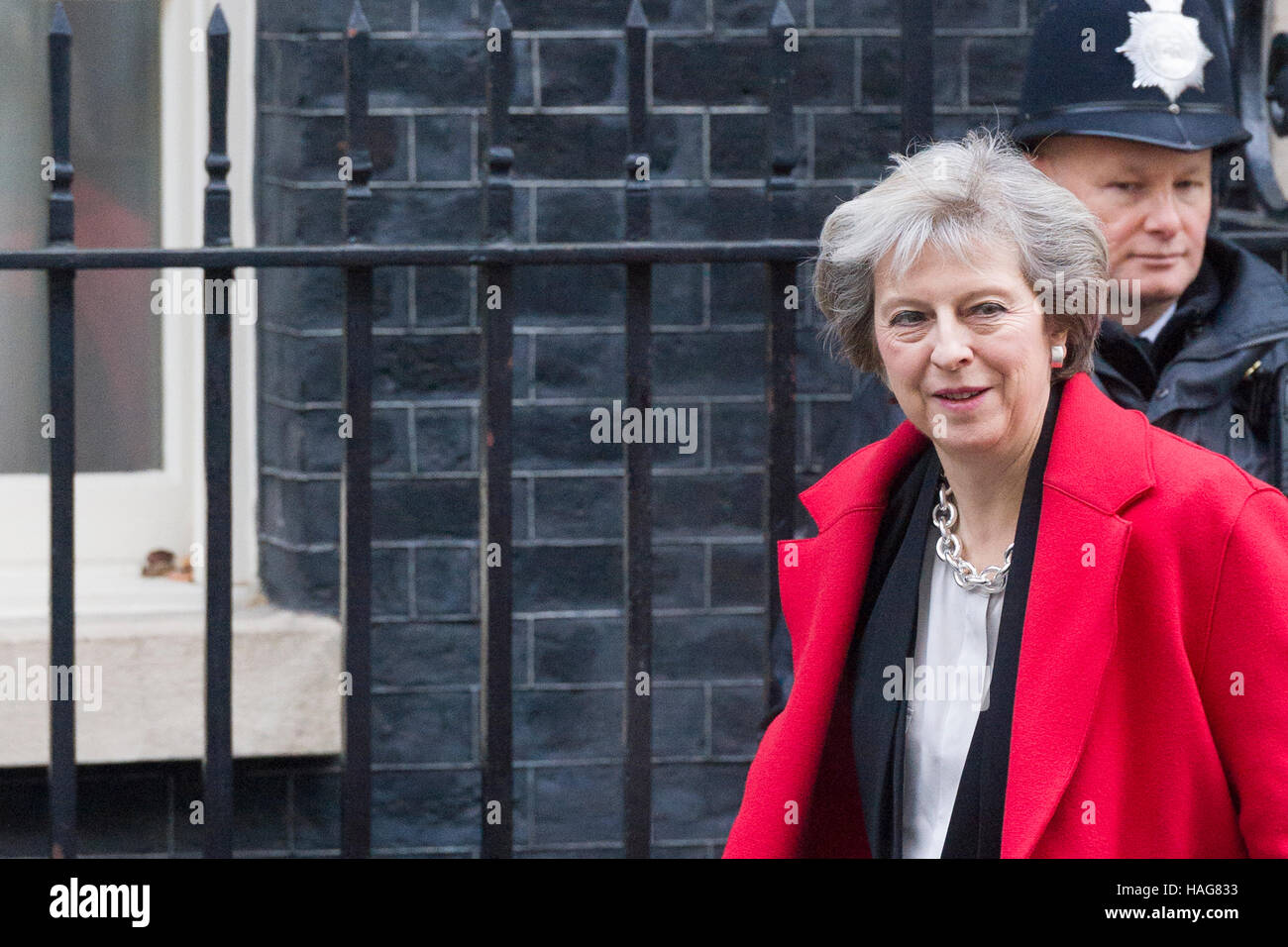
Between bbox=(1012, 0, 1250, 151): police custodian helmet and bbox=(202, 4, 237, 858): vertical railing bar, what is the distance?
4.65 ft

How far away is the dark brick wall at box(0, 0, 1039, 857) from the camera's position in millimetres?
4098

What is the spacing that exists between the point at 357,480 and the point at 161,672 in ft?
4.06

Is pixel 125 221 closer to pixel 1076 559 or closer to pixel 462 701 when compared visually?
pixel 462 701

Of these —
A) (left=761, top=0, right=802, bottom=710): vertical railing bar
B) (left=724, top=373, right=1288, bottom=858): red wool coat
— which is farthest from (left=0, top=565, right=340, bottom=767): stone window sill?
(left=724, top=373, right=1288, bottom=858): red wool coat

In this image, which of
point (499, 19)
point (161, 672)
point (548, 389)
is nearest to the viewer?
point (499, 19)

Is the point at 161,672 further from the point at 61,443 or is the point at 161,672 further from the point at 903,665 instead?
the point at 903,665

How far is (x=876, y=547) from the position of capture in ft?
8.41

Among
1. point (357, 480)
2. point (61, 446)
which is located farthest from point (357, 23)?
point (61, 446)

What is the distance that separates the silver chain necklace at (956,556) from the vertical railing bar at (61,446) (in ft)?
4.91

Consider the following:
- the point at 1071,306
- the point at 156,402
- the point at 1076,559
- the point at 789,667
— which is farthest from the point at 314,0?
the point at 1076,559

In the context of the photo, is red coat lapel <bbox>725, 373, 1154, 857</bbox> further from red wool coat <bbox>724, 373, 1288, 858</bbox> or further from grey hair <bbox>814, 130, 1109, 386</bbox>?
grey hair <bbox>814, 130, 1109, 386</bbox>

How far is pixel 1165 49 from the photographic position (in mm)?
2936

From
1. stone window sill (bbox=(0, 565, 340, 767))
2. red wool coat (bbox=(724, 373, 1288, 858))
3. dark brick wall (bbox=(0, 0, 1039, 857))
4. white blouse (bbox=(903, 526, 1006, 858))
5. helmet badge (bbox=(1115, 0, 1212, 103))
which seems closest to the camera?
red wool coat (bbox=(724, 373, 1288, 858))

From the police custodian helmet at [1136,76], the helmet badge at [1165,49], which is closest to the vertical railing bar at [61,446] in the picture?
the police custodian helmet at [1136,76]
